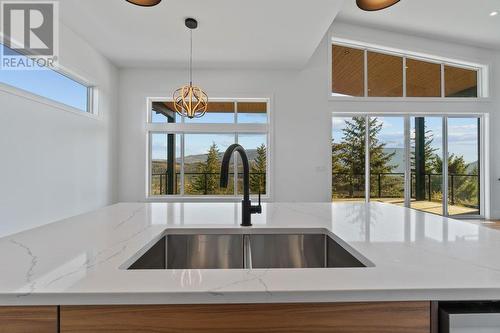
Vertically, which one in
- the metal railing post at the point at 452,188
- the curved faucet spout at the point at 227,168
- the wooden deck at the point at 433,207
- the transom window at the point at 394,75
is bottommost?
the wooden deck at the point at 433,207

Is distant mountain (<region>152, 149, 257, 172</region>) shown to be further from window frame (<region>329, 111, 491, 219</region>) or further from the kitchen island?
the kitchen island

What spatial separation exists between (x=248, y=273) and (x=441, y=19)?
572 centimetres

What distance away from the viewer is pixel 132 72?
525cm

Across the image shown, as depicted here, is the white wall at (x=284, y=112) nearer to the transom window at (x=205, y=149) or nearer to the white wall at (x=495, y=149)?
the transom window at (x=205, y=149)

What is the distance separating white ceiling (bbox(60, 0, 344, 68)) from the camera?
3.27m

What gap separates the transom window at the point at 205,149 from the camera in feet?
17.5

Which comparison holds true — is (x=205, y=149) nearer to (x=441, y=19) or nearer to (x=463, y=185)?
(x=441, y=19)

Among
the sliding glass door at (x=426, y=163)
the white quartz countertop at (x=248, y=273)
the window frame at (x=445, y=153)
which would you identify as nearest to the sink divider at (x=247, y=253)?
the white quartz countertop at (x=248, y=273)

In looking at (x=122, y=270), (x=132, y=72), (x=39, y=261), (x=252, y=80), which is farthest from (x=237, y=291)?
(x=132, y=72)

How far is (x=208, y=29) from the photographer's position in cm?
380

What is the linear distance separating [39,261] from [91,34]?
4288 millimetres

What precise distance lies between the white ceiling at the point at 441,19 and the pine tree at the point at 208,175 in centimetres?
356

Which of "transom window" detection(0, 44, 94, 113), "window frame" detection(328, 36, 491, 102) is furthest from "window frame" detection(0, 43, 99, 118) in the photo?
"window frame" detection(328, 36, 491, 102)

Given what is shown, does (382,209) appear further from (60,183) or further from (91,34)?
(91,34)
